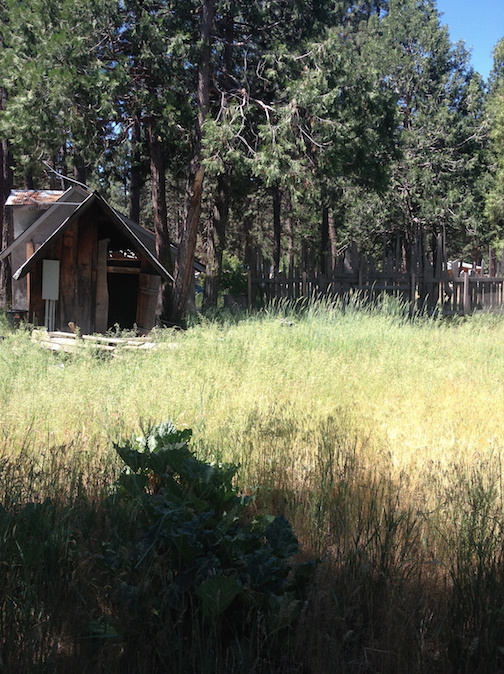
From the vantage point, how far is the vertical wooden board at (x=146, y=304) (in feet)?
44.2

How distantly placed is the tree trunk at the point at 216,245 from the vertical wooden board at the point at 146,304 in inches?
210

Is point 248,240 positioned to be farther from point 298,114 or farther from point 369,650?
point 369,650

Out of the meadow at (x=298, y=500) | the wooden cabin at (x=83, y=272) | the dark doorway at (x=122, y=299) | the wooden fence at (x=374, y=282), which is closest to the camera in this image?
the meadow at (x=298, y=500)

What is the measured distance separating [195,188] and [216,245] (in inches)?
147

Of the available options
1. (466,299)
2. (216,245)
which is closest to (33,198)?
Answer: (216,245)

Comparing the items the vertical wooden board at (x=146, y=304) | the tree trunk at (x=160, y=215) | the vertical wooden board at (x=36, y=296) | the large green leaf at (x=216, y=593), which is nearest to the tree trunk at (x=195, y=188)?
the tree trunk at (x=160, y=215)

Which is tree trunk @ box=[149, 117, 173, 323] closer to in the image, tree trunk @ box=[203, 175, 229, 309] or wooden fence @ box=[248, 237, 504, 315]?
tree trunk @ box=[203, 175, 229, 309]

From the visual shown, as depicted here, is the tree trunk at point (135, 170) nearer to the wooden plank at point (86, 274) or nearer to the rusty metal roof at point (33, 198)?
the rusty metal roof at point (33, 198)

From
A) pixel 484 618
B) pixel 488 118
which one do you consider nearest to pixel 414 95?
pixel 488 118

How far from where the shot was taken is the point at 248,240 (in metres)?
35.2

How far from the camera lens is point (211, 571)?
254cm

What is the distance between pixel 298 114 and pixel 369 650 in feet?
45.9

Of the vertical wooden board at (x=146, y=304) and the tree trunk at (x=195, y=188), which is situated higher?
the tree trunk at (x=195, y=188)

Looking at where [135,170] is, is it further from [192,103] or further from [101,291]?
Result: [101,291]
